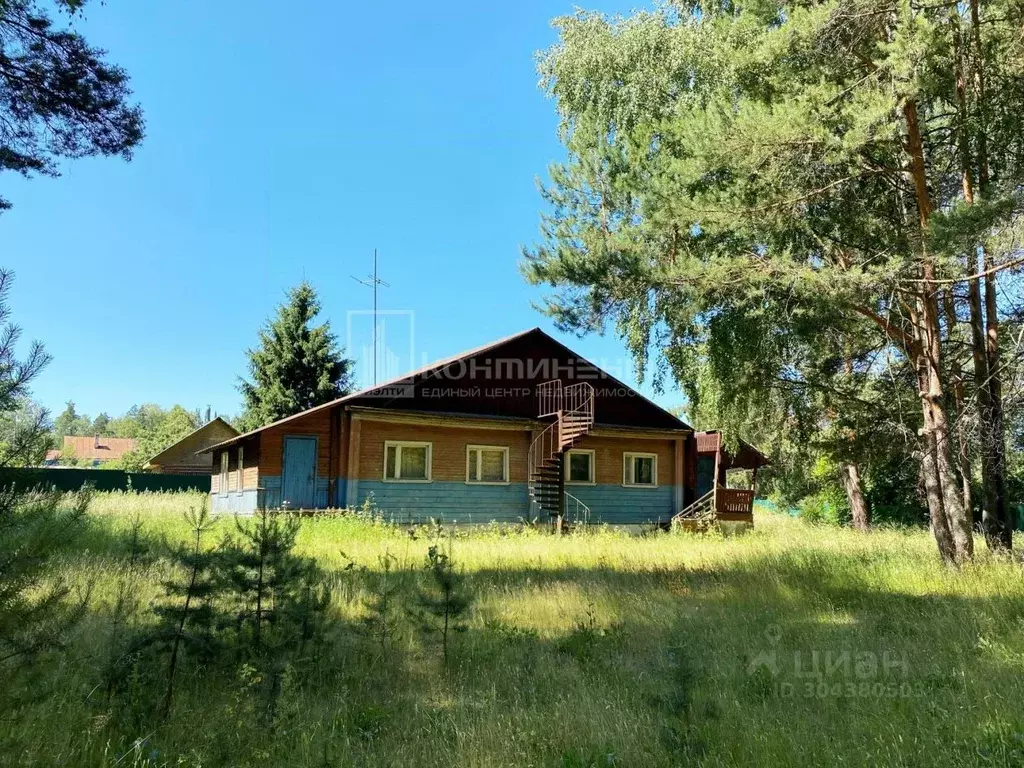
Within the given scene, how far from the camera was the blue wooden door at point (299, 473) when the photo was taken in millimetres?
17422

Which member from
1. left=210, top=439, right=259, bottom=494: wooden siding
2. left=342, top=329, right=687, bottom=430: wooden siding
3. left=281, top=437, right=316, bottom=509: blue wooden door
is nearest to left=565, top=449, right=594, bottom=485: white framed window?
left=342, top=329, right=687, bottom=430: wooden siding

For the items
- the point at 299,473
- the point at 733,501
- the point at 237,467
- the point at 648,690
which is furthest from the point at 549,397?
the point at 648,690

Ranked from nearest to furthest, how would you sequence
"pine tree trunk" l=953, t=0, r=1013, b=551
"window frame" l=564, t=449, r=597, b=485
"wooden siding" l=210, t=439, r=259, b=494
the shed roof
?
"pine tree trunk" l=953, t=0, r=1013, b=551, "wooden siding" l=210, t=439, r=259, b=494, "window frame" l=564, t=449, r=597, b=485, the shed roof

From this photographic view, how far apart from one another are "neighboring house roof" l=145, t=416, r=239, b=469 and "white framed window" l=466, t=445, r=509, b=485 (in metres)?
25.3

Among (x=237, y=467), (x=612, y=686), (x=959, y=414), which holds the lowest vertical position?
(x=612, y=686)

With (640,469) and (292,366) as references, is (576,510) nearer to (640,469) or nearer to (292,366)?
(640,469)

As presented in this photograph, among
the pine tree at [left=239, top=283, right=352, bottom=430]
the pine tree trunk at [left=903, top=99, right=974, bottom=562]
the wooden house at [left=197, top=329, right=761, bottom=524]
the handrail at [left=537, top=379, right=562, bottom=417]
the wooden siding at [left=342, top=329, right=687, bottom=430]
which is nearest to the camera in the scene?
the pine tree trunk at [left=903, top=99, right=974, bottom=562]

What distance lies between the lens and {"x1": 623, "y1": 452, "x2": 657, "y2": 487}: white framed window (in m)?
21.9

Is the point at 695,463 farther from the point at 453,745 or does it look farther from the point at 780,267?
the point at 453,745

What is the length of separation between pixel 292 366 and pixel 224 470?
9.31 m

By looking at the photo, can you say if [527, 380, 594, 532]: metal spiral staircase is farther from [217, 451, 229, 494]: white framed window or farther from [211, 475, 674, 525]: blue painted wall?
[217, 451, 229, 494]: white framed window

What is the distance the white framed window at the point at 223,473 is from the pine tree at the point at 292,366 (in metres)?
7.39

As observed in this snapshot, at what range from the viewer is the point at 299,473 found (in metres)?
17.5

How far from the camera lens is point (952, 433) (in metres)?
10.1
